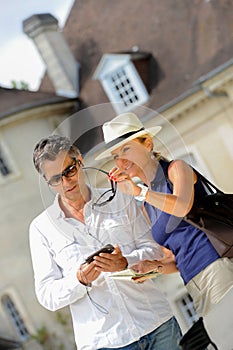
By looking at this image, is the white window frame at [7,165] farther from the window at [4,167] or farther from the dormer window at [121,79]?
the dormer window at [121,79]

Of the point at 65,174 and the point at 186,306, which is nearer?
the point at 65,174

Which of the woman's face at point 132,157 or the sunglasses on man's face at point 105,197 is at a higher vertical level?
A: the woman's face at point 132,157

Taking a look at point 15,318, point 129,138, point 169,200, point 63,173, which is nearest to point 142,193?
point 169,200

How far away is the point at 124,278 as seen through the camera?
389 cm

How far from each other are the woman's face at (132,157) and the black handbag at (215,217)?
29 cm

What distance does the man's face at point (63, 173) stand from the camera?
3822 mm

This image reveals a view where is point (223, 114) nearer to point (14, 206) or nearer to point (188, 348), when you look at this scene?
point (14, 206)

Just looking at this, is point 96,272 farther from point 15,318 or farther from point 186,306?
point 15,318

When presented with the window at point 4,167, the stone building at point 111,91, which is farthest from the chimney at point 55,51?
the window at point 4,167

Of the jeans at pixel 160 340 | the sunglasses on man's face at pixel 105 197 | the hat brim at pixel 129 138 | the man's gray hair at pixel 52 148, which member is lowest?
the jeans at pixel 160 340

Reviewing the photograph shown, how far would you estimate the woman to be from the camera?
3.86 m

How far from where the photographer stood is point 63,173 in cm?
381

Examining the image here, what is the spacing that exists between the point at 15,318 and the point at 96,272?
23.0m

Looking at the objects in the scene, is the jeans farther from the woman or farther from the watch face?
the watch face
